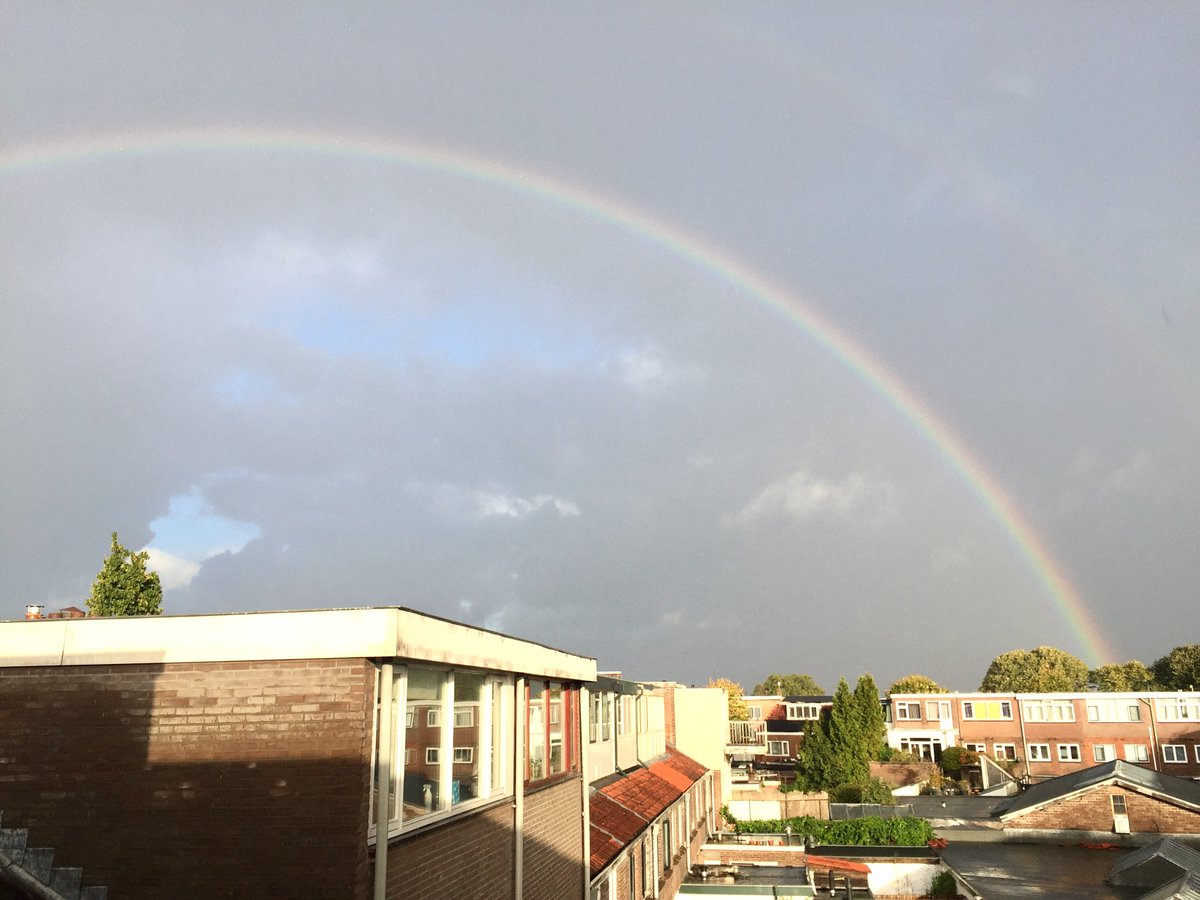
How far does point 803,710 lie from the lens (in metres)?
97.9

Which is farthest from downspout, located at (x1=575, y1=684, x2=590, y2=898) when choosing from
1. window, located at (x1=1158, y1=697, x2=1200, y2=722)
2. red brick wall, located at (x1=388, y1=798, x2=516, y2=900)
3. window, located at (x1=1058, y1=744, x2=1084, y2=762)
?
window, located at (x1=1158, y1=697, x2=1200, y2=722)

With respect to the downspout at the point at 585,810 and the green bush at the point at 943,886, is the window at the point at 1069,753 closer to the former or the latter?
the green bush at the point at 943,886

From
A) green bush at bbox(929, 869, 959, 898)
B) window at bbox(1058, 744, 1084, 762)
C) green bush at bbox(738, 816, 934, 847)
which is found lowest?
green bush at bbox(929, 869, 959, 898)

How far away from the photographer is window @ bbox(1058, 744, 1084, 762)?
72.7 meters

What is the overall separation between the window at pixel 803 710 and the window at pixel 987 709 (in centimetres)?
1957

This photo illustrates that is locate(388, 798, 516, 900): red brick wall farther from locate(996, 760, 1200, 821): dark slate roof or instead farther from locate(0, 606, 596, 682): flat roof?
locate(996, 760, 1200, 821): dark slate roof

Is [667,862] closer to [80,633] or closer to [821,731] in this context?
[80,633]

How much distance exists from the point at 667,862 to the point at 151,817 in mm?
22084

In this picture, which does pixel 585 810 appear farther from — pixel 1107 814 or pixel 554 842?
pixel 1107 814

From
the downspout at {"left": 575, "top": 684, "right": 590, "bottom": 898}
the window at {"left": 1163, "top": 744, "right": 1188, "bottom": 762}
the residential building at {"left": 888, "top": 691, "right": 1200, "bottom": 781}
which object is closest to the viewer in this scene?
the downspout at {"left": 575, "top": 684, "right": 590, "bottom": 898}

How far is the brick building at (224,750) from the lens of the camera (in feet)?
31.1

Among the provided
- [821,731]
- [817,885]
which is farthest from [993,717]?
[817,885]

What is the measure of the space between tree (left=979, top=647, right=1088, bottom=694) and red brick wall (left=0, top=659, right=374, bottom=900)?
132078mm

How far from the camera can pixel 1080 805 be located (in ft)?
139
